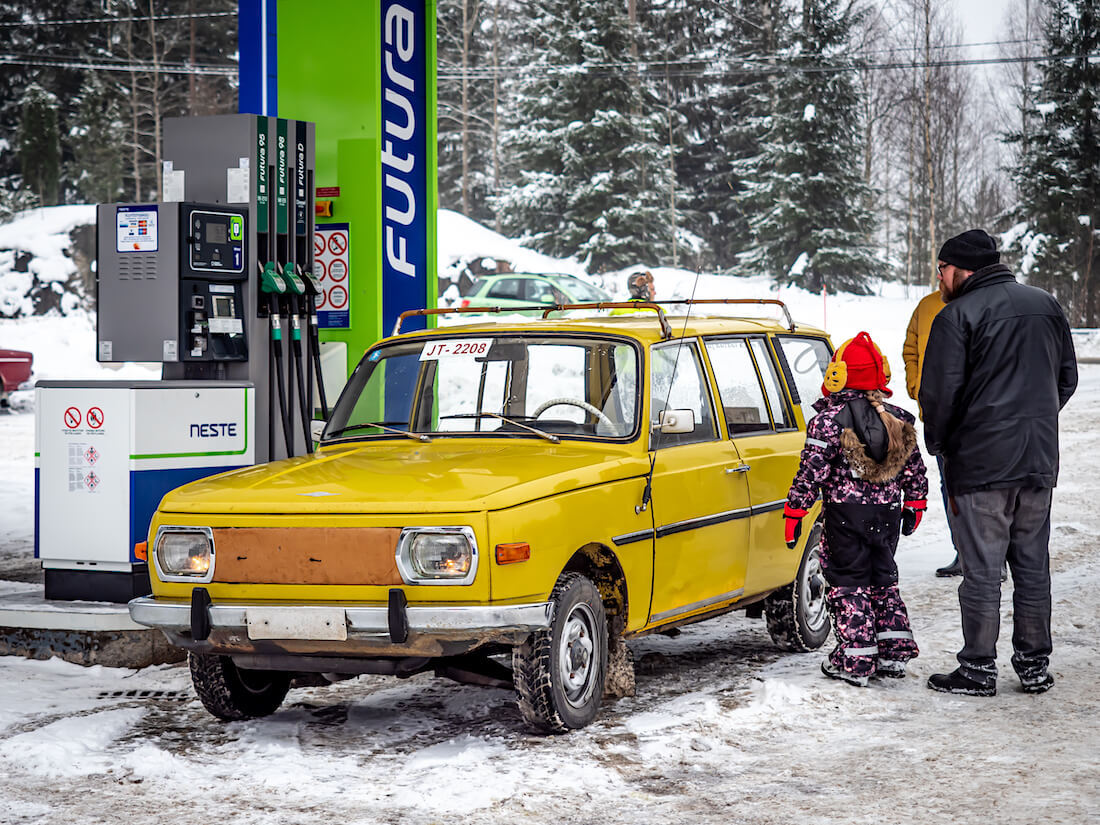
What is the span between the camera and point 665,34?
53250 millimetres

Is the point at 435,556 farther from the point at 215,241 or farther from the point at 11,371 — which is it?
the point at 11,371

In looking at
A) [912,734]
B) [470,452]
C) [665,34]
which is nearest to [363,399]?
[470,452]

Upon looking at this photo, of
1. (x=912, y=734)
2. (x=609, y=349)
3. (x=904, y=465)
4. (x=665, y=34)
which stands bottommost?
(x=912, y=734)

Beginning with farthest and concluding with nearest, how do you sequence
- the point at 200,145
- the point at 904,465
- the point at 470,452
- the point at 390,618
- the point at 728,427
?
1. the point at 200,145
2. the point at 728,427
3. the point at 904,465
4. the point at 470,452
5. the point at 390,618

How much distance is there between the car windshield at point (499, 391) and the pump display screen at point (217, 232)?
2.12 m

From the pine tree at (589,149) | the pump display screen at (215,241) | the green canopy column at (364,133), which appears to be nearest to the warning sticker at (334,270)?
the green canopy column at (364,133)

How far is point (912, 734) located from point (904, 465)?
1.39 meters

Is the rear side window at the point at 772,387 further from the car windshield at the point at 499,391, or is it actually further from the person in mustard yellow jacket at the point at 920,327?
the person in mustard yellow jacket at the point at 920,327

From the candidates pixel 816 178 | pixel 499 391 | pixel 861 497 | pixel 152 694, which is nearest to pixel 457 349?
pixel 499 391

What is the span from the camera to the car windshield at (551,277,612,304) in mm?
32250

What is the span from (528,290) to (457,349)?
26.0 metres

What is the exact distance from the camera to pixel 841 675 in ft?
21.8

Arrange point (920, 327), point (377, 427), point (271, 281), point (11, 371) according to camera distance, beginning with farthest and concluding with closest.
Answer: point (11, 371)
point (920, 327)
point (271, 281)
point (377, 427)

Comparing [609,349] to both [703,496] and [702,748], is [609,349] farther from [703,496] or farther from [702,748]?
[702,748]
